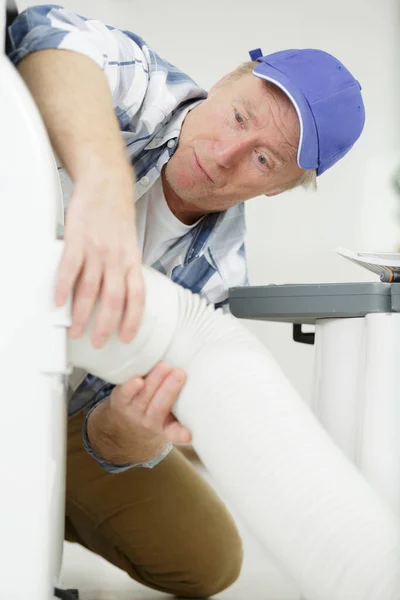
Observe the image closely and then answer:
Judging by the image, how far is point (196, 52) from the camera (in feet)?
7.88

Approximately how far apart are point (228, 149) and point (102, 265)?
575 mm

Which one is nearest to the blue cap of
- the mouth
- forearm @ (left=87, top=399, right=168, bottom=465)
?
the mouth

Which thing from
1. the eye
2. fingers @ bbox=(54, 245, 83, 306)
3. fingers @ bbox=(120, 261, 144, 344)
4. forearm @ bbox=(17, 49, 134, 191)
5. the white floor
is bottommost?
the white floor

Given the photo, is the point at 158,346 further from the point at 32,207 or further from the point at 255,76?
the point at 255,76

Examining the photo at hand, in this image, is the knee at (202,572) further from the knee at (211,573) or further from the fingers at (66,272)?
the fingers at (66,272)

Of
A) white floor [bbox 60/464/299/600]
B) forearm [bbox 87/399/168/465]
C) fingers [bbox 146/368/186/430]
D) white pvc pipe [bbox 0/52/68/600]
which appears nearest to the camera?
white pvc pipe [bbox 0/52/68/600]

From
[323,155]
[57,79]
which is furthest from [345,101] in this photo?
[57,79]

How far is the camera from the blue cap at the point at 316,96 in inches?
39.5

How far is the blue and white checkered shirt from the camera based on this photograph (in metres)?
0.73

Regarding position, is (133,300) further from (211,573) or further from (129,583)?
(129,583)

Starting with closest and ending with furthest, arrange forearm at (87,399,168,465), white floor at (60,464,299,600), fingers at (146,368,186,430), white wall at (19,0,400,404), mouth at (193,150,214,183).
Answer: fingers at (146,368,186,430) → forearm at (87,399,168,465) → mouth at (193,150,214,183) → white floor at (60,464,299,600) → white wall at (19,0,400,404)

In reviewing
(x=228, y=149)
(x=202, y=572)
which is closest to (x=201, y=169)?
(x=228, y=149)

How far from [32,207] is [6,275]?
0.05 m

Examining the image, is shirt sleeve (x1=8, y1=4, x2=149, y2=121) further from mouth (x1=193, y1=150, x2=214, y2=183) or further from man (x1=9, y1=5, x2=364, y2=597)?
mouth (x1=193, y1=150, x2=214, y2=183)
